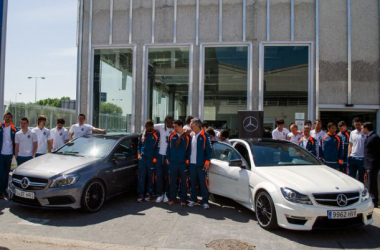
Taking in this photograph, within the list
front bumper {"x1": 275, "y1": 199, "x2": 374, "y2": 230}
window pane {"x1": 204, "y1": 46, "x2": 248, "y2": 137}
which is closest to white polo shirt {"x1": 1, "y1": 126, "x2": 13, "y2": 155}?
front bumper {"x1": 275, "y1": 199, "x2": 374, "y2": 230}

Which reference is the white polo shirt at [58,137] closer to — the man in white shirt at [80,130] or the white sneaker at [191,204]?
the man in white shirt at [80,130]

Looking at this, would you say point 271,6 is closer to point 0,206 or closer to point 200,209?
point 200,209

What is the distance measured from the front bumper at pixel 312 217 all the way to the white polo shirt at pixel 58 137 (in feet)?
20.5

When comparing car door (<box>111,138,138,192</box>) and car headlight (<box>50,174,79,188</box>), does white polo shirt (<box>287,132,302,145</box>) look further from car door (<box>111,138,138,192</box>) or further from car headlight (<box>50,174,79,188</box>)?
car headlight (<box>50,174,79,188</box>)

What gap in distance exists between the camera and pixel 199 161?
6.79 metres

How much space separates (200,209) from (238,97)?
6.28 meters

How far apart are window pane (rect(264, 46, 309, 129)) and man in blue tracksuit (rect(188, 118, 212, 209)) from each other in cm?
554

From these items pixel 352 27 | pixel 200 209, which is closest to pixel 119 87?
pixel 200 209

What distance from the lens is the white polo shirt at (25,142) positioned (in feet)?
25.1

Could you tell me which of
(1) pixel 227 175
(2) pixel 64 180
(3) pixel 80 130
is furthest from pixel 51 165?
(1) pixel 227 175

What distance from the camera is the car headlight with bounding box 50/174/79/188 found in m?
5.98

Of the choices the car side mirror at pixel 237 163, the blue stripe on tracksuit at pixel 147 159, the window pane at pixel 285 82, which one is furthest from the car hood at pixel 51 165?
the window pane at pixel 285 82

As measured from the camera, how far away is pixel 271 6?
39.4 ft

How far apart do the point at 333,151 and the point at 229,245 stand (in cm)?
405
